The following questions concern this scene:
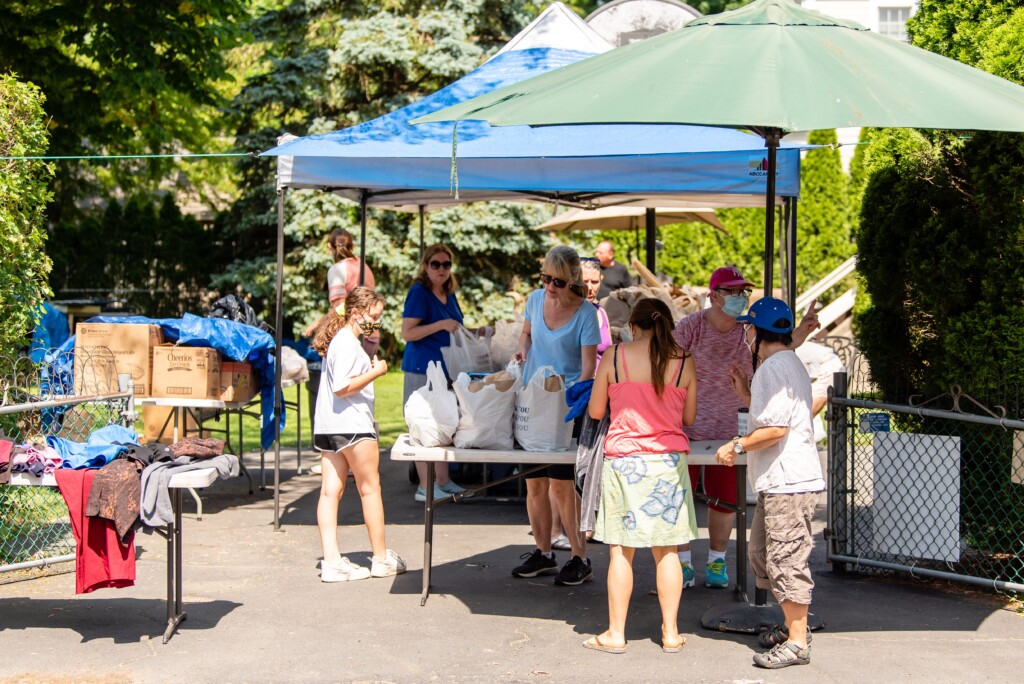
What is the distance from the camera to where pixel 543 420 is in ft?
19.6

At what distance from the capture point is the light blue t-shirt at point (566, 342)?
650cm

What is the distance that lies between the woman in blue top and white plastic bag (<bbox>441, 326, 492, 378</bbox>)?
1490 mm

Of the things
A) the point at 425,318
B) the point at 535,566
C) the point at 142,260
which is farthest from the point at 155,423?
the point at 142,260

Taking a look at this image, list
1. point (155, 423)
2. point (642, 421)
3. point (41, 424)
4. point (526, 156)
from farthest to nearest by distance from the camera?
point (155, 423)
point (526, 156)
point (41, 424)
point (642, 421)

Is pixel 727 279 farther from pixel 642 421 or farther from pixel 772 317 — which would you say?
pixel 642 421

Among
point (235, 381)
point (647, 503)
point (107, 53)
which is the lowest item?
point (647, 503)

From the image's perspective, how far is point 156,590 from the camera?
6469 millimetres

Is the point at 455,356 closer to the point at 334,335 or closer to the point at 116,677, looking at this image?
the point at 334,335

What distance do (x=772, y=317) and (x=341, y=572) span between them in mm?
2999

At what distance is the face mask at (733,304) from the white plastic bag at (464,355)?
7.81 feet

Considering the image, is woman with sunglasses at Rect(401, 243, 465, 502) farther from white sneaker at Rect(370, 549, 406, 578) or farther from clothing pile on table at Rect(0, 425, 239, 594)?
clothing pile on table at Rect(0, 425, 239, 594)

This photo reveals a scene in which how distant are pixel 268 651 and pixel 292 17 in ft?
59.3

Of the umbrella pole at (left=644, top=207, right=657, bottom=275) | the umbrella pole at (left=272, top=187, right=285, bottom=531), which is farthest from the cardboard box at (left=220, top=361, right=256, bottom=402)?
the umbrella pole at (left=644, top=207, right=657, bottom=275)

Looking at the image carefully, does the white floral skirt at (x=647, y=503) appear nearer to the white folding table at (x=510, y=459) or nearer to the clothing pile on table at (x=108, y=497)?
the white folding table at (x=510, y=459)
